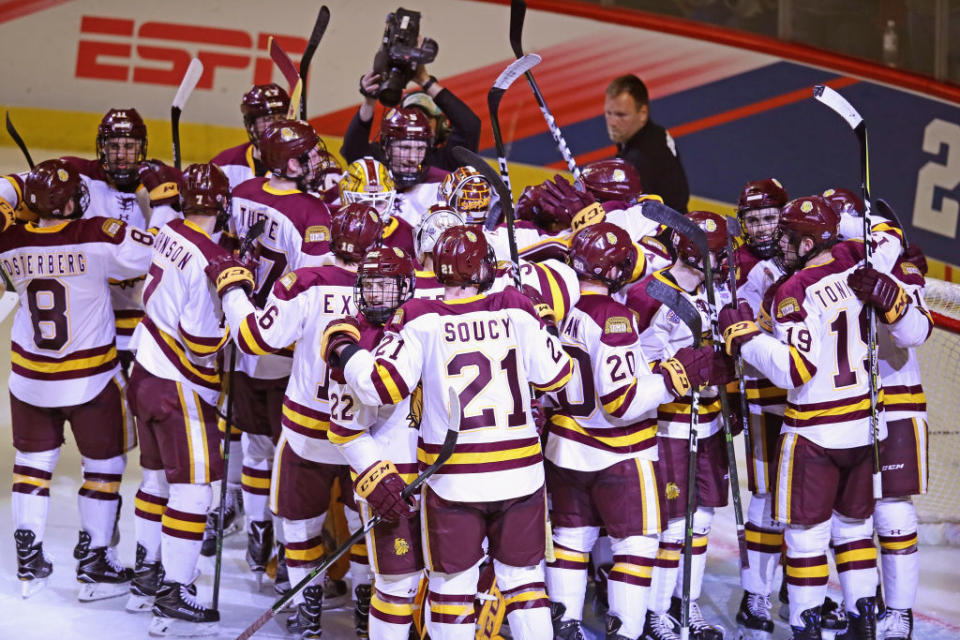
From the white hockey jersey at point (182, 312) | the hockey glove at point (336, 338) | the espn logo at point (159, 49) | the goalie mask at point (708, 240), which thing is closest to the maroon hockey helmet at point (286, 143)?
the white hockey jersey at point (182, 312)

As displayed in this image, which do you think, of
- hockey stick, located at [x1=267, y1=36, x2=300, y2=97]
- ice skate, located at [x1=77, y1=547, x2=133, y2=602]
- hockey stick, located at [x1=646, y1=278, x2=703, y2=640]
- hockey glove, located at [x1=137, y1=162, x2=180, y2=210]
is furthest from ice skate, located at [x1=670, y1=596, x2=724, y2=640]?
hockey stick, located at [x1=267, y1=36, x2=300, y2=97]

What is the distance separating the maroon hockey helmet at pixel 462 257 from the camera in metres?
3.19

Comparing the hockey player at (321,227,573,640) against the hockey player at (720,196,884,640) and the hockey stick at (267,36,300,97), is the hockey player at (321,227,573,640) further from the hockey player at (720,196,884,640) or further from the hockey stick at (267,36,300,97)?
the hockey stick at (267,36,300,97)

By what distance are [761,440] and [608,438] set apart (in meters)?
0.90

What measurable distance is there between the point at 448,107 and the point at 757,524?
2143 millimetres

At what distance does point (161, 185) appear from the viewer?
14.9ft

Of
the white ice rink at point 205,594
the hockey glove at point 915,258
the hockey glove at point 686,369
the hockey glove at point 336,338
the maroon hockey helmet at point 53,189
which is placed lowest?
the white ice rink at point 205,594

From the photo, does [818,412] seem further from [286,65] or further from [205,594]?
[286,65]

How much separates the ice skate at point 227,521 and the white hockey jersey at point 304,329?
3.88 ft

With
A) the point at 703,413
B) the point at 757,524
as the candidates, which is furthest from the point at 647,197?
the point at 757,524

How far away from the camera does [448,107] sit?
514 cm

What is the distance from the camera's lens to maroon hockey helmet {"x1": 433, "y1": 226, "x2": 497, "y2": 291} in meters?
3.19

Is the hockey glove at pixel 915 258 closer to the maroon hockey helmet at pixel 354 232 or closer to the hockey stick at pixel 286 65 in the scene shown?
the maroon hockey helmet at pixel 354 232

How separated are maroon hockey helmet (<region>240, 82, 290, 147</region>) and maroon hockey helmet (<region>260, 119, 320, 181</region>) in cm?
52
